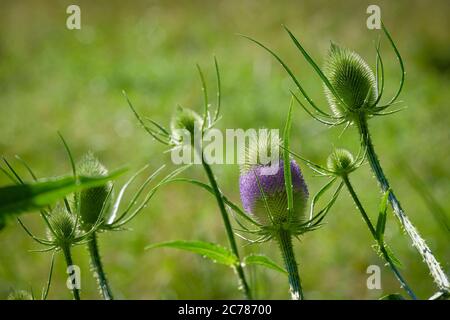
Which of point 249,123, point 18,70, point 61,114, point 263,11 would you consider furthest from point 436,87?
point 18,70

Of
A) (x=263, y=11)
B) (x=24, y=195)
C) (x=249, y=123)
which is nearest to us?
(x=24, y=195)

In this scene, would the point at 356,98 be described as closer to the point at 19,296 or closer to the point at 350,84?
the point at 350,84

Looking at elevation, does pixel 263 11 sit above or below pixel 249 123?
above

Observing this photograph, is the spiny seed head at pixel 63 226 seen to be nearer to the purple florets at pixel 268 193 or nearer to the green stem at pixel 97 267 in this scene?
the green stem at pixel 97 267

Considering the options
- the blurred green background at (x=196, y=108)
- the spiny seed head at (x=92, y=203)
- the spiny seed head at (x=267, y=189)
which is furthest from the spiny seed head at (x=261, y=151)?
the blurred green background at (x=196, y=108)

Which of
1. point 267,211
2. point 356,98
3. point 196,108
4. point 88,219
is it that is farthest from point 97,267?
point 196,108

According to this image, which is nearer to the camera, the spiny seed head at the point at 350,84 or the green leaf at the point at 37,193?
the green leaf at the point at 37,193
